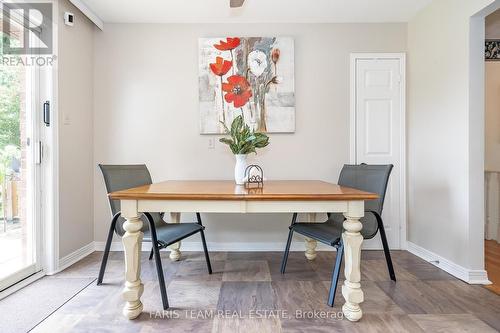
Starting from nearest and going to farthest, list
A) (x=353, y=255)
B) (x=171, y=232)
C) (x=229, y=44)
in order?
(x=353, y=255) → (x=171, y=232) → (x=229, y=44)

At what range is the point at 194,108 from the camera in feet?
9.63

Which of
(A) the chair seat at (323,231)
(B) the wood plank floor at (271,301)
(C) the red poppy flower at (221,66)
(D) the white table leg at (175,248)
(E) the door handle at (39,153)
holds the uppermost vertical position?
(C) the red poppy flower at (221,66)

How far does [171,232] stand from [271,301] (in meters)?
0.83

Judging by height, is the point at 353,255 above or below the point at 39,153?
below

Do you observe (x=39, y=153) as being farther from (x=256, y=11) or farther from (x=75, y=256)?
(x=256, y=11)

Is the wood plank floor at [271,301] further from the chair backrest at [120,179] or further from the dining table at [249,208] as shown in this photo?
the chair backrest at [120,179]

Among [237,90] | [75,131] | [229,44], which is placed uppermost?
[229,44]

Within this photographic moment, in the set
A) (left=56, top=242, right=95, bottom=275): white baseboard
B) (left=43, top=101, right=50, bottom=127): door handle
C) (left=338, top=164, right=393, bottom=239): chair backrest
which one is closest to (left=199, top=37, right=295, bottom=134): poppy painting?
(left=338, top=164, right=393, bottom=239): chair backrest

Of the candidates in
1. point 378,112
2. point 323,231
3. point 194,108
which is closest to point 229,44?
point 194,108

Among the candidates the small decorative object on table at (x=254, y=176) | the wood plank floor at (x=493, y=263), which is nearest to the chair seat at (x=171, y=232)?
the small decorative object on table at (x=254, y=176)

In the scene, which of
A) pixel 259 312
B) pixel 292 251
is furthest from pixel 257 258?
pixel 259 312

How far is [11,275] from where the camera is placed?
2.03 metres

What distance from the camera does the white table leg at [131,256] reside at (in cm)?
164

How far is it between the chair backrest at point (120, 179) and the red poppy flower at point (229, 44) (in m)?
1.46
